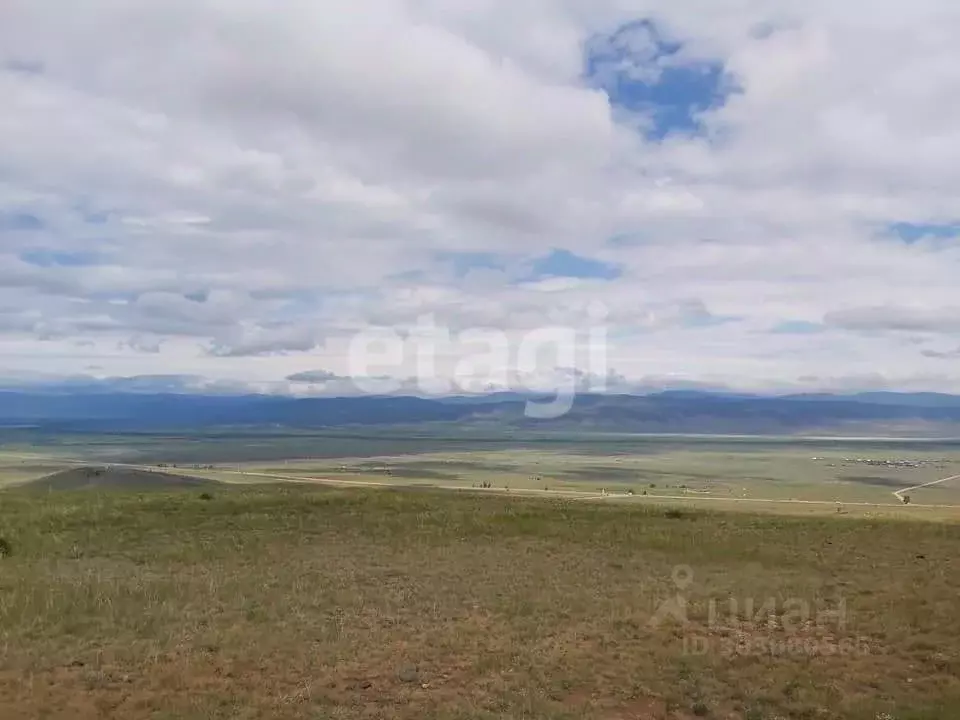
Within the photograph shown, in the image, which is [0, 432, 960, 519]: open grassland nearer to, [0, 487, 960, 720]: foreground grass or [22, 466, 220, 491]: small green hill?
[22, 466, 220, 491]: small green hill

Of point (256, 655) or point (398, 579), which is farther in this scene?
point (398, 579)

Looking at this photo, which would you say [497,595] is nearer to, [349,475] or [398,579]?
[398,579]

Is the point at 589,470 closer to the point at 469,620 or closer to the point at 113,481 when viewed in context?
the point at 113,481

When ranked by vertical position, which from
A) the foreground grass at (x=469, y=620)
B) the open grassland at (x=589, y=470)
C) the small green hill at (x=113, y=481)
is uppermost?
the foreground grass at (x=469, y=620)

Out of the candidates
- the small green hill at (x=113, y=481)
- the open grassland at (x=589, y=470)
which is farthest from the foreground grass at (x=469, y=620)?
the open grassland at (x=589, y=470)

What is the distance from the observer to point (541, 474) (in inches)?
→ 3516

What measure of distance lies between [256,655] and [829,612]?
11002mm

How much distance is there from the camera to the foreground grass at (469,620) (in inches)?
440

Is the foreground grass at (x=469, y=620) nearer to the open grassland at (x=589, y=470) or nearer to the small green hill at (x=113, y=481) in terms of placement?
the small green hill at (x=113, y=481)

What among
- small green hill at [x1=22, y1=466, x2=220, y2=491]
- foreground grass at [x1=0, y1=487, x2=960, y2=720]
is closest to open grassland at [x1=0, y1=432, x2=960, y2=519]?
small green hill at [x1=22, y1=466, x2=220, y2=491]

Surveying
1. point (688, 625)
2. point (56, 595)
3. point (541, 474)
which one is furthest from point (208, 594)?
point (541, 474)

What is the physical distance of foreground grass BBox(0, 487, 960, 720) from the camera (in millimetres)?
11164

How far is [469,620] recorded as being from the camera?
50.4 ft

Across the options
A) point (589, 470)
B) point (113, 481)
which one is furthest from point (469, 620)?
point (589, 470)
